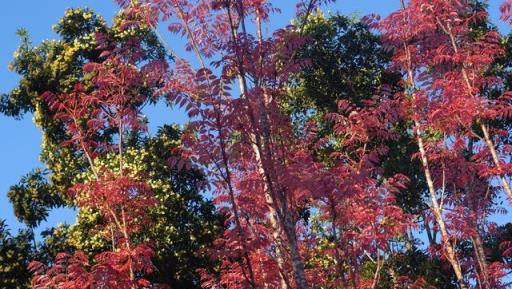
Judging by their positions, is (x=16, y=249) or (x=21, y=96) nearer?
(x=16, y=249)

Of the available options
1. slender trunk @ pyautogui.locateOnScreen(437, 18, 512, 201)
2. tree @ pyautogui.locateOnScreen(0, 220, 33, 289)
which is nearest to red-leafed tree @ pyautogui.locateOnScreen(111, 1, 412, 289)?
slender trunk @ pyautogui.locateOnScreen(437, 18, 512, 201)

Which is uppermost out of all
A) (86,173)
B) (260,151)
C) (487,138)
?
(86,173)

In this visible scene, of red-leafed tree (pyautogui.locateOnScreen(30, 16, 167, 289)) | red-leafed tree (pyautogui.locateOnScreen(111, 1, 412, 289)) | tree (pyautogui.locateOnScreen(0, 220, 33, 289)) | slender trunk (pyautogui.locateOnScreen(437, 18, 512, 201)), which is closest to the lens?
red-leafed tree (pyautogui.locateOnScreen(111, 1, 412, 289))

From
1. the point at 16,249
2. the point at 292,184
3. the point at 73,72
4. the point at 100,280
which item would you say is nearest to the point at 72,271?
the point at 100,280

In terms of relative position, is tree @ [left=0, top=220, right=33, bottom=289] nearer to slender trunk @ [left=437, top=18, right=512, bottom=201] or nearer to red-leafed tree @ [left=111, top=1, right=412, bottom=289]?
red-leafed tree @ [left=111, top=1, right=412, bottom=289]

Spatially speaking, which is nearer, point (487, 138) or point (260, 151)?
point (260, 151)

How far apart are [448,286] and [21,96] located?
41.9ft

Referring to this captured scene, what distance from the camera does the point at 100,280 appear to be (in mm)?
8719

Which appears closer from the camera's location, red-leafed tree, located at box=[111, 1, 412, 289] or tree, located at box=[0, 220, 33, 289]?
red-leafed tree, located at box=[111, 1, 412, 289]

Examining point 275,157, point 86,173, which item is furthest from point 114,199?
point 86,173

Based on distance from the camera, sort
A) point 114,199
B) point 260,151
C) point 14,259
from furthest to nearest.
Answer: point 14,259
point 114,199
point 260,151

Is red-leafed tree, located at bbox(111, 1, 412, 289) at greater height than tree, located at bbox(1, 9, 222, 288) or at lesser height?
lesser

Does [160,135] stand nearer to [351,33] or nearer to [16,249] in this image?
[16,249]

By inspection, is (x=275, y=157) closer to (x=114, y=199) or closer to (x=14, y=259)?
(x=114, y=199)
